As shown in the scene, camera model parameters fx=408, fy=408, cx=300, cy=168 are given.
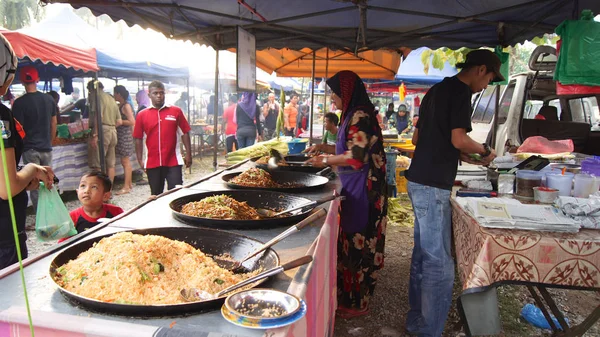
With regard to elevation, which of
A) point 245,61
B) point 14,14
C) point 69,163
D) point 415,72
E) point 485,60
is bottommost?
point 69,163

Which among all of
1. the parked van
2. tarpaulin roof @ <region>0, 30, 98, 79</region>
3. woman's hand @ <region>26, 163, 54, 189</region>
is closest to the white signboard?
woman's hand @ <region>26, 163, 54, 189</region>

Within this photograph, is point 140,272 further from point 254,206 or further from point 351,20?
point 351,20

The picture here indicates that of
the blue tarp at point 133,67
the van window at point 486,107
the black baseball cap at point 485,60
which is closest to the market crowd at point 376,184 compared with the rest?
the black baseball cap at point 485,60

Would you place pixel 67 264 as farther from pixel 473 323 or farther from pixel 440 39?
pixel 440 39

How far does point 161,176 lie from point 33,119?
225 cm

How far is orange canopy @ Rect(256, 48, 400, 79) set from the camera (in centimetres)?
750

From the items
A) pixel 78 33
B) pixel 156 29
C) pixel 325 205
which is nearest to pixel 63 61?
pixel 78 33

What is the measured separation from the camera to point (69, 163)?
7.57 metres

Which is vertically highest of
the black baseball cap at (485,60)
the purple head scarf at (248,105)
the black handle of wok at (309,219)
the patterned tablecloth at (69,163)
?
the black baseball cap at (485,60)

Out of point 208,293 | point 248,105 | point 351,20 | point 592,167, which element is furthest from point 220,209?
point 248,105

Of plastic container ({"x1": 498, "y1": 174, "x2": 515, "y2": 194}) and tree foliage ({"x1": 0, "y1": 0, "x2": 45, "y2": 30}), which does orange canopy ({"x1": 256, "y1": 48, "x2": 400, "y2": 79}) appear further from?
tree foliage ({"x1": 0, "y1": 0, "x2": 45, "y2": 30})

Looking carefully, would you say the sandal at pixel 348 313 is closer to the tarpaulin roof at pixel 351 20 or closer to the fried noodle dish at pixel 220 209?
the fried noodle dish at pixel 220 209

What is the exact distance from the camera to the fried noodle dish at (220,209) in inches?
75.3

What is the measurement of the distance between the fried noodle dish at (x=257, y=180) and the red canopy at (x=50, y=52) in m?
4.76
